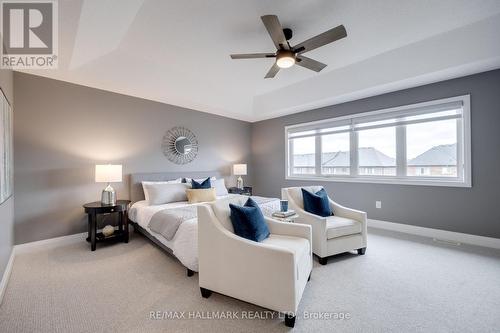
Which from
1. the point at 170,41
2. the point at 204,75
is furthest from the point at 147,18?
the point at 204,75

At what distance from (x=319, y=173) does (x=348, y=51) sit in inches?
105

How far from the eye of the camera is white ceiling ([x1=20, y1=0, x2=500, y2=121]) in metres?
2.35

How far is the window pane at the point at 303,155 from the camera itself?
17.5ft

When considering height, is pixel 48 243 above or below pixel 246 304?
above

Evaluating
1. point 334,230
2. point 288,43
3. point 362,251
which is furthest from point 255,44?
point 362,251

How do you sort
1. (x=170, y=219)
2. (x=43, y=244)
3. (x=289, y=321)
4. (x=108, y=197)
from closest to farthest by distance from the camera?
(x=289, y=321) < (x=170, y=219) < (x=43, y=244) < (x=108, y=197)

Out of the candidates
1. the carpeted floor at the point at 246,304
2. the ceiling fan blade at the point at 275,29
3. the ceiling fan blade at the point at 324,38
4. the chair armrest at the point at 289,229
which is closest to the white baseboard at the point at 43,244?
the carpeted floor at the point at 246,304

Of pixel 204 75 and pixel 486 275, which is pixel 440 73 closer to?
pixel 486 275

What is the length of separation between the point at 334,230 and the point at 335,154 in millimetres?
2580

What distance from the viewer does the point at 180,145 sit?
15.5ft

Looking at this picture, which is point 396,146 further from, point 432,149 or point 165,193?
point 165,193

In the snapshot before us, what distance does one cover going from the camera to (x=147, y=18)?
8.21ft

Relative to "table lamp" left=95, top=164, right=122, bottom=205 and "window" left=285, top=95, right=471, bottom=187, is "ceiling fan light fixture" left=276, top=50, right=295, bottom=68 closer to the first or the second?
"window" left=285, top=95, right=471, bottom=187

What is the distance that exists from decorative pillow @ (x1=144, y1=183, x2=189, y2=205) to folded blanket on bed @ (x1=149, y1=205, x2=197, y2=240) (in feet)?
2.31
